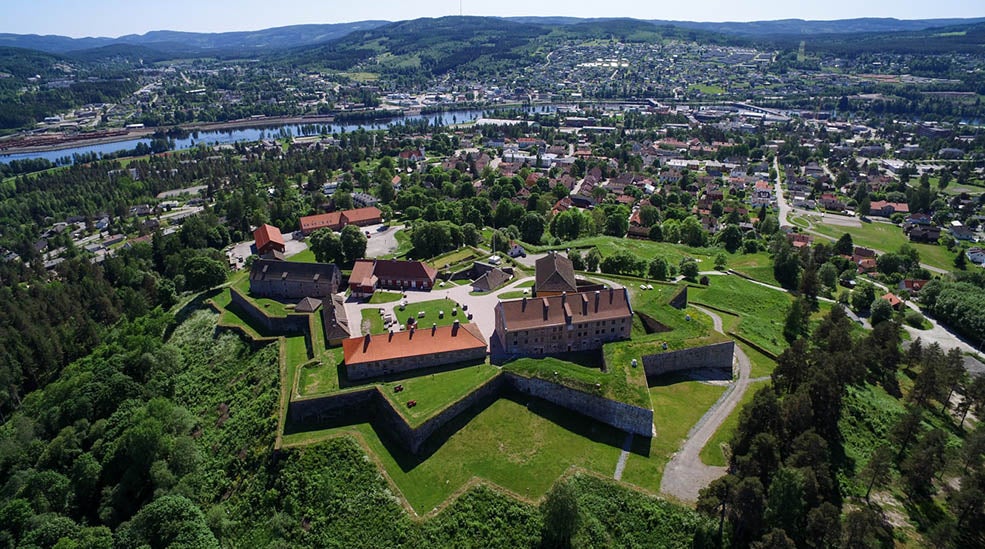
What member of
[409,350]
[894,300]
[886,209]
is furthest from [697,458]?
[886,209]

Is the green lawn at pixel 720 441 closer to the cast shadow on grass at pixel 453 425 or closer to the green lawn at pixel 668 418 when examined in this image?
the green lawn at pixel 668 418

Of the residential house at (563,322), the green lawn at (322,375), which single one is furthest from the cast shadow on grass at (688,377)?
the green lawn at (322,375)

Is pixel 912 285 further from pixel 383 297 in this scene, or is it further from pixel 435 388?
pixel 383 297

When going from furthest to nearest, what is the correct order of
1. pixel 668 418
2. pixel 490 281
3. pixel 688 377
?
1. pixel 490 281
2. pixel 688 377
3. pixel 668 418

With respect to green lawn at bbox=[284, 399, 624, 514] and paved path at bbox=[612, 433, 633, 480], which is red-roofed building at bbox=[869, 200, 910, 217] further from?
green lawn at bbox=[284, 399, 624, 514]

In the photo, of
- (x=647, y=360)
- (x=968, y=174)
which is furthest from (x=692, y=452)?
(x=968, y=174)

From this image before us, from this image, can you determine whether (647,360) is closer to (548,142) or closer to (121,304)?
(121,304)

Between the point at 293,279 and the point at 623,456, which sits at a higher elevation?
the point at 293,279
